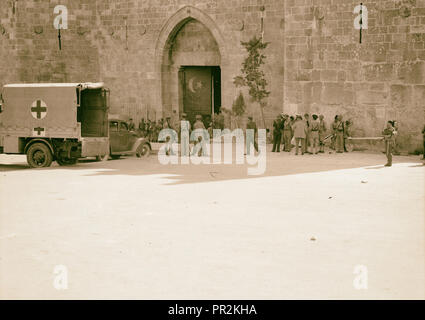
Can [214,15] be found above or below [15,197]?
above

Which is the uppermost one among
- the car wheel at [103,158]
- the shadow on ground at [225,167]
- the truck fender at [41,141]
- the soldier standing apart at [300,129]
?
the soldier standing apart at [300,129]

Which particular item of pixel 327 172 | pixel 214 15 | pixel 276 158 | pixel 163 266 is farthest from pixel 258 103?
pixel 163 266

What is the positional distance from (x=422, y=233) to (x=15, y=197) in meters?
6.88

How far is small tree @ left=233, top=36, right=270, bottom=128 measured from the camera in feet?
70.3

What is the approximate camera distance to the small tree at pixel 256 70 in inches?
843

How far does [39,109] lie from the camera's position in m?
15.9

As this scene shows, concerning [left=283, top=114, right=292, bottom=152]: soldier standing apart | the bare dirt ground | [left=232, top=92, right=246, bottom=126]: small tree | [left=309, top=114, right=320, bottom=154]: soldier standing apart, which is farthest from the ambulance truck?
[left=232, top=92, right=246, bottom=126]: small tree

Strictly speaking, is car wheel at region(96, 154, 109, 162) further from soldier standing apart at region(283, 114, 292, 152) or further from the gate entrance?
the gate entrance

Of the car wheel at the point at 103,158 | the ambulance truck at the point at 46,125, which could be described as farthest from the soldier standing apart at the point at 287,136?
the ambulance truck at the point at 46,125

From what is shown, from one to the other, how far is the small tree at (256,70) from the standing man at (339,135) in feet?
11.5

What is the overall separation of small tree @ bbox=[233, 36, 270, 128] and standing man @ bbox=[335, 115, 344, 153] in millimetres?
3503

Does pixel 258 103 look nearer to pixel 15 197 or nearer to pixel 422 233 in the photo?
pixel 15 197

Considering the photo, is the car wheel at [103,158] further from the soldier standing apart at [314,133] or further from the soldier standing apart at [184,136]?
the soldier standing apart at [314,133]

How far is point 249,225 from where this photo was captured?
847 centimetres
